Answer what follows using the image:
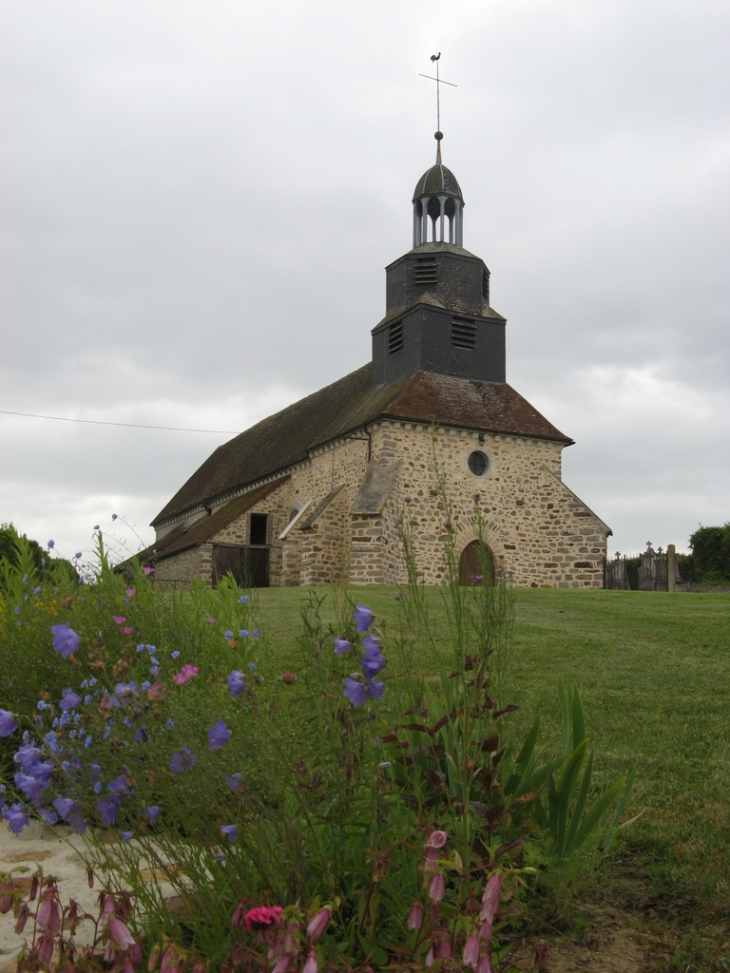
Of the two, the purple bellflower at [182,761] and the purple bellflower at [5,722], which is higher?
the purple bellflower at [5,722]

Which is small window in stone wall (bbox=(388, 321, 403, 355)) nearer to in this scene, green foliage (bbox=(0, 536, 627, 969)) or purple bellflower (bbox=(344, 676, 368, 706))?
green foliage (bbox=(0, 536, 627, 969))

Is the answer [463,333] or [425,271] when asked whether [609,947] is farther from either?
[425,271]

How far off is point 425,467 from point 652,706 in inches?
616

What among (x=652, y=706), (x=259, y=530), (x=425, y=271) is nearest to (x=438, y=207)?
(x=425, y=271)

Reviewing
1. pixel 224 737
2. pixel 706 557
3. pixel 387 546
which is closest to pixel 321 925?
pixel 224 737

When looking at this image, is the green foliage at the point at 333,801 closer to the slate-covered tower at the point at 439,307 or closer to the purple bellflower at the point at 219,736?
the purple bellflower at the point at 219,736

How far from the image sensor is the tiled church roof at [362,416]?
2227 centimetres

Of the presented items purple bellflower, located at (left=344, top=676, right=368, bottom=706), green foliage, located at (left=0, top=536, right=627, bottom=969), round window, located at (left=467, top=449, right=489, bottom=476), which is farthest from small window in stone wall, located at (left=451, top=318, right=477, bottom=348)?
purple bellflower, located at (left=344, top=676, right=368, bottom=706)

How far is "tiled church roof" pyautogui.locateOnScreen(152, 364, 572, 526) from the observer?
22270mm

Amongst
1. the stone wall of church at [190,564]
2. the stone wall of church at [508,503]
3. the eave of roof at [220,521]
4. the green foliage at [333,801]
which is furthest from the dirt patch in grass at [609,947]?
the eave of roof at [220,521]

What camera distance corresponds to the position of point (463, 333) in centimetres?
2405

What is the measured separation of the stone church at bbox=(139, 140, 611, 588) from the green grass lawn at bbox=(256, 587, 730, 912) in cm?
857

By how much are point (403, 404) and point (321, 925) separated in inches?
785

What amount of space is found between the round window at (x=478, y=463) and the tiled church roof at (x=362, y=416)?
63 centimetres
